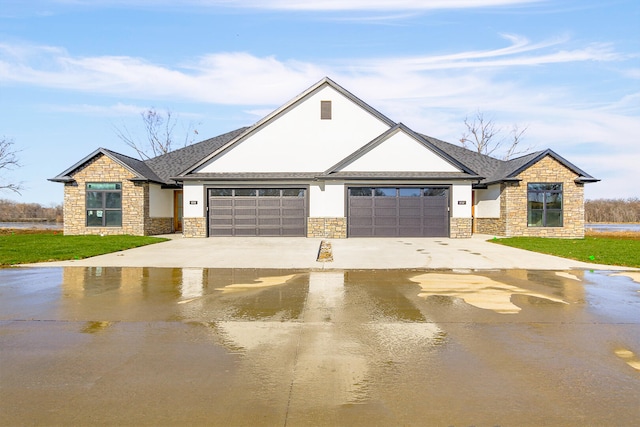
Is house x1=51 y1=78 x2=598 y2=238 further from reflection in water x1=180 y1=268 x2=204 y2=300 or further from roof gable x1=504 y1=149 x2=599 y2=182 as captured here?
reflection in water x1=180 y1=268 x2=204 y2=300

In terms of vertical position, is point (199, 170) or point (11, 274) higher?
point (199, 170)

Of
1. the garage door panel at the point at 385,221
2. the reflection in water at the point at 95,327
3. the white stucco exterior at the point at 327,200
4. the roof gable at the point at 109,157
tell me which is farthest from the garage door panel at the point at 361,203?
the reflection in water at the point at 95,327

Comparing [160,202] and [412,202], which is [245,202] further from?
[412,202]

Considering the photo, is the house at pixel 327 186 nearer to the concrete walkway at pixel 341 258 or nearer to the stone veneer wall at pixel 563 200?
the stone veneer wall at pixel 563 200

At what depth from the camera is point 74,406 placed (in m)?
3.14

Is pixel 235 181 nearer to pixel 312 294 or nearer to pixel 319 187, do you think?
pixel 319 187

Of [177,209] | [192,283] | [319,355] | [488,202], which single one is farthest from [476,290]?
[177,209]

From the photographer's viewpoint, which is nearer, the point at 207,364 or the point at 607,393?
the point at 607,393

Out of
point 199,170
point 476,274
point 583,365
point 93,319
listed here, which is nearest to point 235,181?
point 199,170

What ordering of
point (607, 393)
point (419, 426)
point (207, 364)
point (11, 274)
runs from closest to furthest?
point (419, 426), point (607, 393), point (207, 364), point (11, 274)

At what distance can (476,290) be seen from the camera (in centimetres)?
757

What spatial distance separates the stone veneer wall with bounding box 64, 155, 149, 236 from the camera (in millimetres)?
21438

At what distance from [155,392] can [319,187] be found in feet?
56.5

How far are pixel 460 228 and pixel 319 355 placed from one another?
17.1 m
